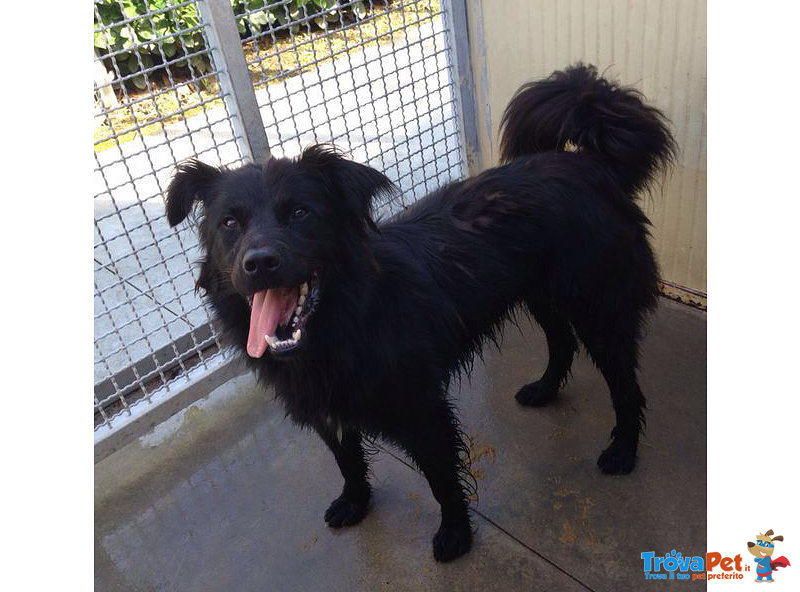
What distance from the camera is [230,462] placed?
3037 millimetres

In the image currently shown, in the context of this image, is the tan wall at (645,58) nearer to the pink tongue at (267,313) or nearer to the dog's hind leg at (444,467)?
the dog's hind leg at (444,467)

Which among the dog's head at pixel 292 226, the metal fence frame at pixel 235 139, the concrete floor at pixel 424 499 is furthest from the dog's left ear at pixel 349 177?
the concrete floor at pixel 424 499

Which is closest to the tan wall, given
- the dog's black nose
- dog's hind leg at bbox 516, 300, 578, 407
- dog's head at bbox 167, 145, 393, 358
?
dog's hind leg at bbox 516, 300, 578, 407

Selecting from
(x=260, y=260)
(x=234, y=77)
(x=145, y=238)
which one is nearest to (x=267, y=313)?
(x=260, y=260)

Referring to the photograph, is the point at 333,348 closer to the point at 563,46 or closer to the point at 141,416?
the point at 141,416

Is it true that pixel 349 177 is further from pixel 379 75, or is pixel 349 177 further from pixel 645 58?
pixel 379 75

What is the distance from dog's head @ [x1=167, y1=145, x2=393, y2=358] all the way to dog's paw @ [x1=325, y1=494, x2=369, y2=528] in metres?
0.88

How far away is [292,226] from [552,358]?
5.01 feet

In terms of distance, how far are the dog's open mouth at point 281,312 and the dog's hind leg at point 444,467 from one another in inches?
21.9

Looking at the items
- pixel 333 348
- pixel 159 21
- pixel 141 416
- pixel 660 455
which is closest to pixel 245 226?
pixel 333 348

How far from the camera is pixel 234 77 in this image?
3.00 meters
